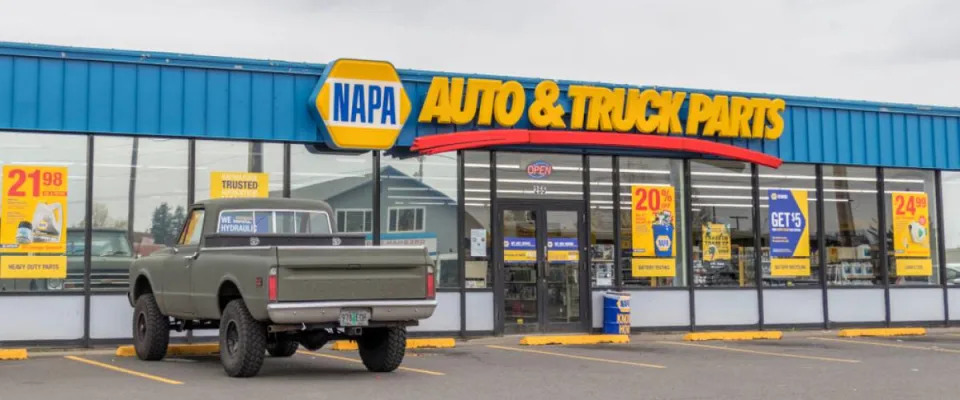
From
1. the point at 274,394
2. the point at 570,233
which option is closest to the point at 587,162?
the point at 570,233

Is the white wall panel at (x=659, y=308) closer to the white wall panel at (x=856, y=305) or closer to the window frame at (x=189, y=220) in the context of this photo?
the white wall panel at (x=856, y=305)

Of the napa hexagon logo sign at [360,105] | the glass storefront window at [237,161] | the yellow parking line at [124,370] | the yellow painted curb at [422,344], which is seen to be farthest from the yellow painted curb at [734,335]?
the yellow parking line at [124,370]

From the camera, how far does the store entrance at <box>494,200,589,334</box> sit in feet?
63.0

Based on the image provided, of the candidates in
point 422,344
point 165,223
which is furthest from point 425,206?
point 165,223

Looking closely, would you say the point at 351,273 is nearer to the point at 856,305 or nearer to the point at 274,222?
the point at 274,222

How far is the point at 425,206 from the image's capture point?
18734 mm

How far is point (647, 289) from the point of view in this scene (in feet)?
66.2

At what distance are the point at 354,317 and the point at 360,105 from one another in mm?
6704

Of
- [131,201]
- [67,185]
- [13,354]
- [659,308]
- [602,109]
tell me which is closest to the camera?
[13,354]

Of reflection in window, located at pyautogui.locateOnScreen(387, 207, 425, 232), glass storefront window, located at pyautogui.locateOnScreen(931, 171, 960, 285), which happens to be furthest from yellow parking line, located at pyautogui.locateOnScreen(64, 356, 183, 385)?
glass storefront window, located at pyautogui.locateOnScreen(931, 171, 960, 285)

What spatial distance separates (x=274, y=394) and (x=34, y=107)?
784 cm

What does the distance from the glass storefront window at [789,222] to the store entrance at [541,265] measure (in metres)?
3.93

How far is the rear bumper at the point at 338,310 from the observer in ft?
38.1

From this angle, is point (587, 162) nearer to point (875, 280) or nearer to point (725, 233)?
point (725, 233)
